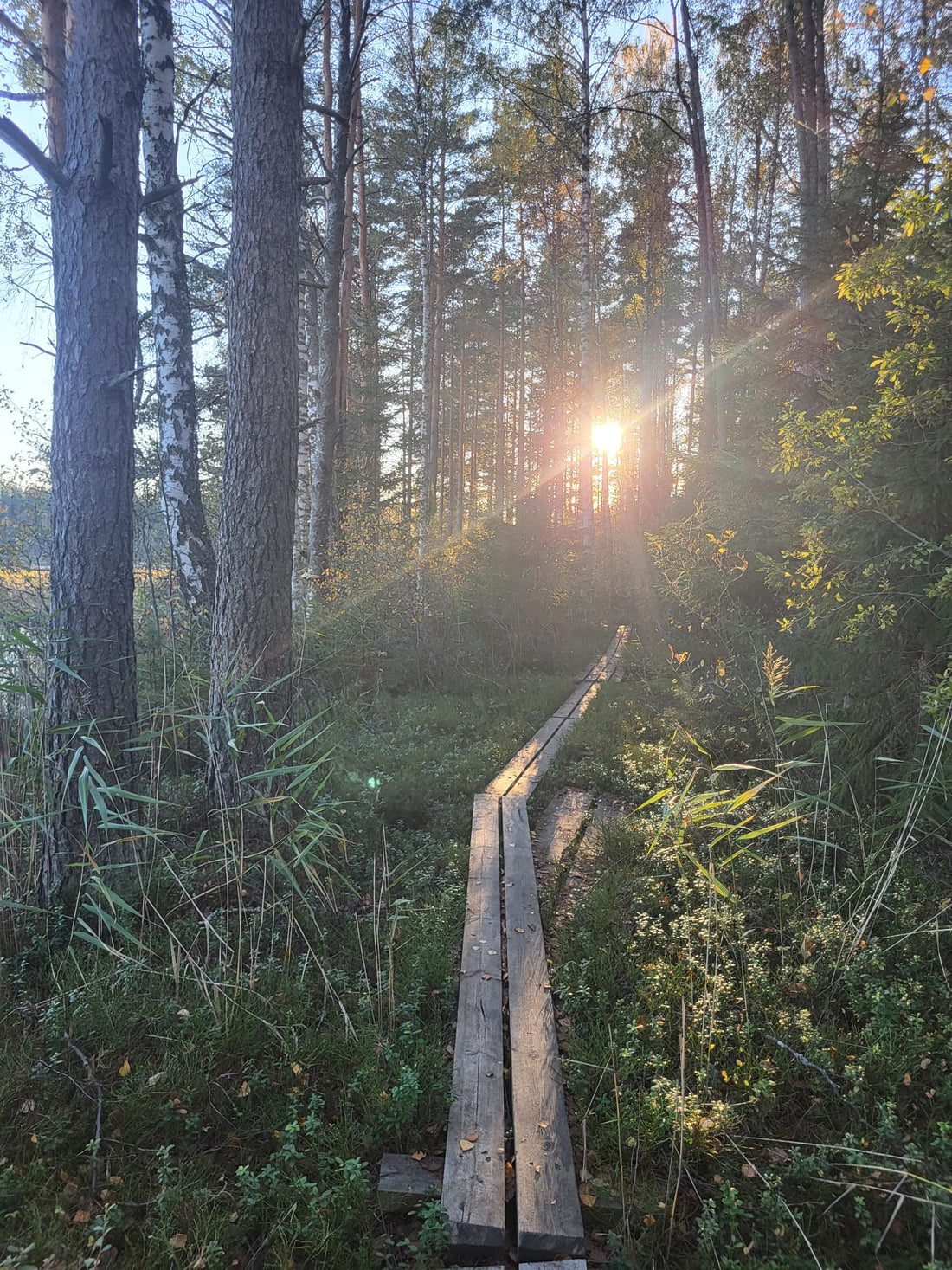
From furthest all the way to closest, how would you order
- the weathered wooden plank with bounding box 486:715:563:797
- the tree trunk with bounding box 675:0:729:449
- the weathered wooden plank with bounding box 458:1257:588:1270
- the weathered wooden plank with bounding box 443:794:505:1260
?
the tree trunk with bounding box 675:0:729:449
the weathered wooden plank with bounding box 486:715:563:797
the weathered wooden plank with bounding box 443:794:505:1260
the weathered wooden plank with bounding box 458:1257:588:1270

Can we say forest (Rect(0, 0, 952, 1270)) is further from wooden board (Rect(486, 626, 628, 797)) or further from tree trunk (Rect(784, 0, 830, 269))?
tree trunk (Rect(784, 0, 830, 269))

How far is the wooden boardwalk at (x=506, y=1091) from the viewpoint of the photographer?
6.03 ft

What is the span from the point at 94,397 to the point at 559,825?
4.21 m

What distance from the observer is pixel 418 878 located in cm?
395

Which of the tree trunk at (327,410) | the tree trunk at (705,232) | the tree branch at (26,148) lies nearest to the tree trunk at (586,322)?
the tree trunk at (705,232)

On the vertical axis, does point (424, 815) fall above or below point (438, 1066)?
above

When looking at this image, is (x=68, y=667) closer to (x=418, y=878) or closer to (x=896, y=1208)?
(x=418, y=878)

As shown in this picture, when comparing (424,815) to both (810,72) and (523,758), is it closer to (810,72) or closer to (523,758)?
(523,758)

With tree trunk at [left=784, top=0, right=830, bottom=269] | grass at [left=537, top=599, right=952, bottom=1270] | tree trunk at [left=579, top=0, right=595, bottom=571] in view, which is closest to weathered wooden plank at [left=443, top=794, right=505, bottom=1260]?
grass at [left=537, top=599, right=952, bottom=1270]

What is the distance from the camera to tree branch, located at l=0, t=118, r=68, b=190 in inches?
116

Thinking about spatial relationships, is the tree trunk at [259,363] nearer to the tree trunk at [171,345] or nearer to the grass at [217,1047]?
the grass at [217,1047]

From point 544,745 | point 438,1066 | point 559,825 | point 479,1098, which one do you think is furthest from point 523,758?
point 479,1098

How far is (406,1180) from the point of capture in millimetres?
2041

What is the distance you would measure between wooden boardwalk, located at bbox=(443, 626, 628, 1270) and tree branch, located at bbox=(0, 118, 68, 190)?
4.38 meters
